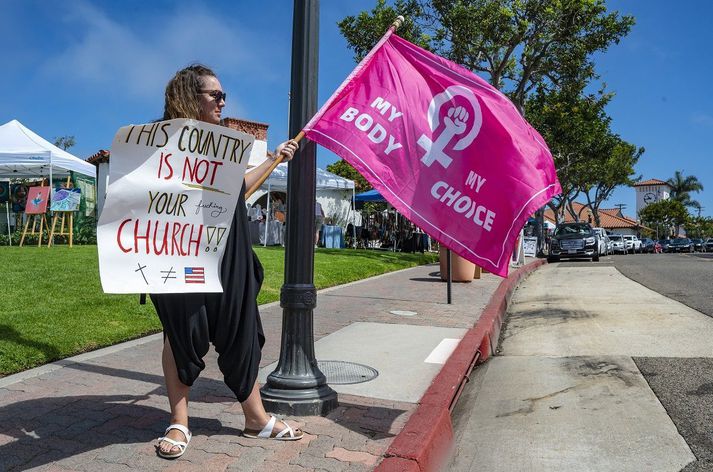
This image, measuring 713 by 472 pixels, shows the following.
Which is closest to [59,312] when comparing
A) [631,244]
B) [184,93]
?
[184,93]

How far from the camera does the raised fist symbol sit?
3.79 metres

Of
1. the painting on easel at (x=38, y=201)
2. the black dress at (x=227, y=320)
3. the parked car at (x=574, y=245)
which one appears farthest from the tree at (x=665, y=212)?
the black dress at (x=227, y=320)

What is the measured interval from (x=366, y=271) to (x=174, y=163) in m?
11.4

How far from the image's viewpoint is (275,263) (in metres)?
12.4

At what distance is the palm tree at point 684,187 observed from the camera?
96000 mm

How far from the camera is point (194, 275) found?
9.46 ft

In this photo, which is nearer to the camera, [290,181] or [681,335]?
[290,181]

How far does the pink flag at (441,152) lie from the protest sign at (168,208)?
30.3 inches

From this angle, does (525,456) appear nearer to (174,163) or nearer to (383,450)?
(383,450)

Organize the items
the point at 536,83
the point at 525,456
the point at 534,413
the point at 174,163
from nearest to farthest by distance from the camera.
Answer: the point at 174,163, the point at 525,456, the point at 534,413, the point at 536,83

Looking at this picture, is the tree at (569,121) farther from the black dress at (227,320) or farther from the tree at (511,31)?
the black dress at (227,320)

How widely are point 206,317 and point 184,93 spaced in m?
1.11

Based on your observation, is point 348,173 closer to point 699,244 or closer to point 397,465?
point 699,244

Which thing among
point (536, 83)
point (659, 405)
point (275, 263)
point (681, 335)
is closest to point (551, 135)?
point (536, 83)
